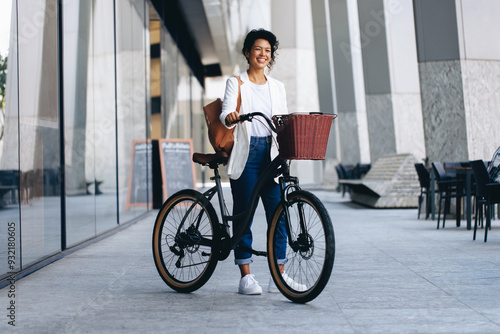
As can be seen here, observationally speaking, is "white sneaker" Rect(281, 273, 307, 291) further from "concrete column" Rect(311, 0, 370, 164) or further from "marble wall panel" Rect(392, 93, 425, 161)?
"concrete column" Rect(311, 0, 370, 164)

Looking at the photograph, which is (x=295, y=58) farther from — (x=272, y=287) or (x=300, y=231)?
(x=300, y=231)

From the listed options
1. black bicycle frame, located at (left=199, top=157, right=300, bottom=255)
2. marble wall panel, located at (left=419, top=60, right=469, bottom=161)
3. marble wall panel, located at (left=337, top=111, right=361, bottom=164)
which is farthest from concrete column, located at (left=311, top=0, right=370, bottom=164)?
black bicycle frame, located at (left=199, top=157, right=300, bottom=255)

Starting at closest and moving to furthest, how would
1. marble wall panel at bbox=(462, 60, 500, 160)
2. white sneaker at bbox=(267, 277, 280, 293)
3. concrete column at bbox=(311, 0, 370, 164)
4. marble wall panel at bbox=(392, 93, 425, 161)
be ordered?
white sneaker at bbox=(267, 277, 280, 293), marble wall panel at bbox=(462, 60, 500, 160), marble wall panel at bbox=(392, 93, 425, 161), concrete column at bbox=(311, 0, 370, 164)

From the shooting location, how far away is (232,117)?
12.5ft

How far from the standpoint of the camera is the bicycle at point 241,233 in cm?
357

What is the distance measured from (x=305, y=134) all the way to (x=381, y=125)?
12470 mm

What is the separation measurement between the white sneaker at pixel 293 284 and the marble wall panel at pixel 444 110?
6.60 meters

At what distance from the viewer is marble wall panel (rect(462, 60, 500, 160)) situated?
31.7 ft

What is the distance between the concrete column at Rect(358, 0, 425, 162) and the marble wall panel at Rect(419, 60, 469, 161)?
16.9 feet

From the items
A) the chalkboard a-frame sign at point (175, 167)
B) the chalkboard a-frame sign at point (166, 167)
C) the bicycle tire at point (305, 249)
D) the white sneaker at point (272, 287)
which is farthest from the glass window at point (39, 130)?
the chalkboard a-frame sign at point (175, 167)

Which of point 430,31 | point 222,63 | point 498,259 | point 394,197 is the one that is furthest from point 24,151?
point 222,63

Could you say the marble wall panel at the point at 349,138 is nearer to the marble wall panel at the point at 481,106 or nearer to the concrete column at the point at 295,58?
the concrete column at the point at 295,58

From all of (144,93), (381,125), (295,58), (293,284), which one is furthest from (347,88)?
(293,284)

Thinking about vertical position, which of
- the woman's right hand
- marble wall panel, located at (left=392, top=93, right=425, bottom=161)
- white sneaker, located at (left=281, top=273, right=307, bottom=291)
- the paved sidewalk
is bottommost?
the paved sidewalk
